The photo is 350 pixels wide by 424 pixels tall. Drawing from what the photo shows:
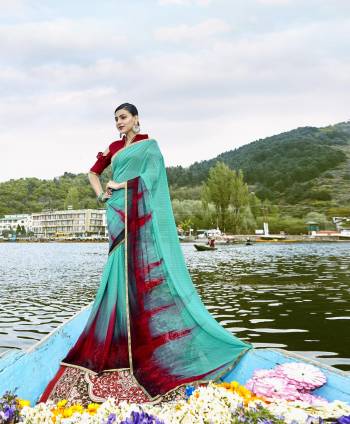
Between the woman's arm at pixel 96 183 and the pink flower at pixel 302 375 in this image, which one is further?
the woman's arm at pixel 96 183

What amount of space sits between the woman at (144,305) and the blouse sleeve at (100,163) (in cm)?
24

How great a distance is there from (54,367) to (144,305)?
1.32m

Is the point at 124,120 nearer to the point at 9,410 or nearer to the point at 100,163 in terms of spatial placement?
the point at 100,163

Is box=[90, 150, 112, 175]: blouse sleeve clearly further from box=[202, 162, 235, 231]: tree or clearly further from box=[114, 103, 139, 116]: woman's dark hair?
box=[202, 162, 235, 231]: tree

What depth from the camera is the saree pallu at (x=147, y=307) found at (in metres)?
4.73

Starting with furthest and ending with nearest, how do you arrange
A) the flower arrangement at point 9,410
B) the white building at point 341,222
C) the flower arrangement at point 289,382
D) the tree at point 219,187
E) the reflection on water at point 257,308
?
the white building at point 341,222
the tree at point 219,187
the reflection on water at point 257,308
the flower arrangement at point 289,382
the flower arrangement at point 9,410

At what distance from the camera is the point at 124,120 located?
5.36 m

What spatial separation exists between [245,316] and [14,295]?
1074cm

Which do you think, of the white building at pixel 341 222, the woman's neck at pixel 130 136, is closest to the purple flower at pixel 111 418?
the woman's neck at pixel 130 136

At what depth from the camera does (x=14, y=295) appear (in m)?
19.8

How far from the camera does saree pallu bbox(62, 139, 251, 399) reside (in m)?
4.73

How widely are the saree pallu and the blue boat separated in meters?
0.19

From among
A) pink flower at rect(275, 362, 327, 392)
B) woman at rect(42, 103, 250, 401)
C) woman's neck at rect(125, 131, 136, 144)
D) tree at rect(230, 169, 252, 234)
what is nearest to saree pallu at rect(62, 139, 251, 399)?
woman at rect(42, 103, 250, 401)

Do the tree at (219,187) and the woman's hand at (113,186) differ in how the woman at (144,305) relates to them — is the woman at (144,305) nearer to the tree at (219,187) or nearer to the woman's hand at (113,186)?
the woman's hand at (113,186)
